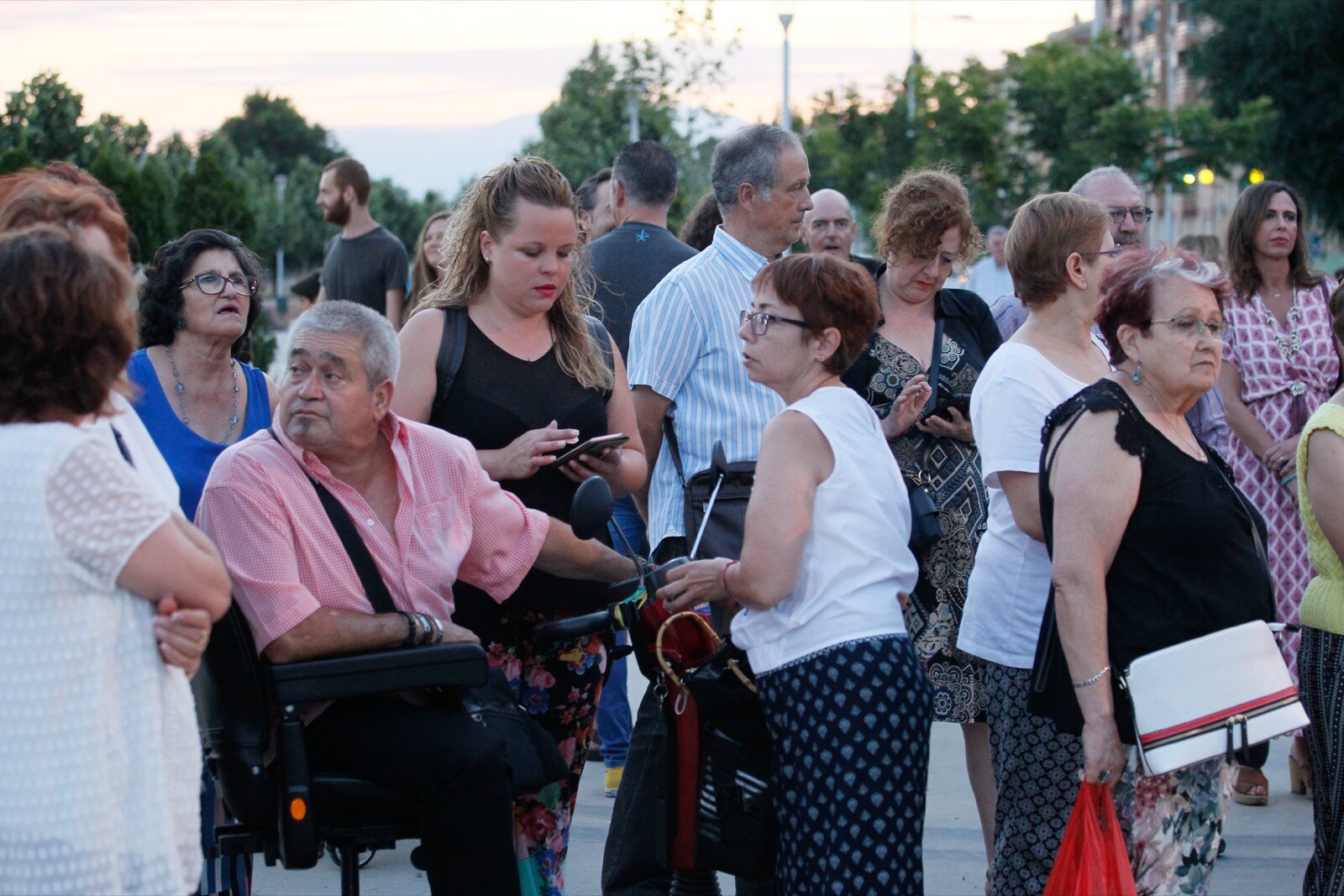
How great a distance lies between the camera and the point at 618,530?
363 centimetres

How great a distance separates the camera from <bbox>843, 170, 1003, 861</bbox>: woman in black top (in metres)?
4.64

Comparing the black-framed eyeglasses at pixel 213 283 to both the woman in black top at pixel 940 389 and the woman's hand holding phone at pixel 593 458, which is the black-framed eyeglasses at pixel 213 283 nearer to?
the woman's hand holding phone at pixel 593 458

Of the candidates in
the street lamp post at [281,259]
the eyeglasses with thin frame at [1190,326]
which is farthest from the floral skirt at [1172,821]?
the street lamp post at [281,259]

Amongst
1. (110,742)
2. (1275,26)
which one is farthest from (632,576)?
(1275,26)

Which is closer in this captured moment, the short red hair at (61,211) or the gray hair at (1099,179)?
the short red hair at (61,211)

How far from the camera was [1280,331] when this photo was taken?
6.10 m

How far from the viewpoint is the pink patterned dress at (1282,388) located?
19.8ft

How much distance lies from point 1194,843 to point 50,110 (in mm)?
20387

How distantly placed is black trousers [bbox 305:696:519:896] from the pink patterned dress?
4087mm

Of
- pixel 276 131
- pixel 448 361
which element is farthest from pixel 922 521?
pixel 276 131

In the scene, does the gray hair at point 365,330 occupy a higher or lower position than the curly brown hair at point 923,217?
lower

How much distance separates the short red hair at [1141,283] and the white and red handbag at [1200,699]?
71 centimetres

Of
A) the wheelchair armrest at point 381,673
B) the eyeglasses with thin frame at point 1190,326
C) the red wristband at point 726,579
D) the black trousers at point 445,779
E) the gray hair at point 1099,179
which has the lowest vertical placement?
the black trousers at point 445,779

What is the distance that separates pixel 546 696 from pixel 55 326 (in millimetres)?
1789
